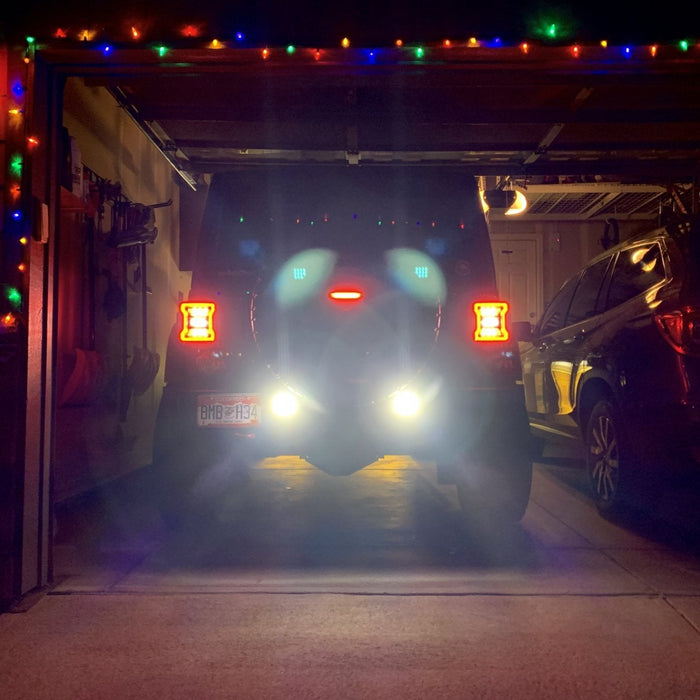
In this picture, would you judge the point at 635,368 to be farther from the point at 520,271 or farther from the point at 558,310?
the point at 520,271

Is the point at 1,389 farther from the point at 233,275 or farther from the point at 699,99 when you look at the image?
the point at 699,99

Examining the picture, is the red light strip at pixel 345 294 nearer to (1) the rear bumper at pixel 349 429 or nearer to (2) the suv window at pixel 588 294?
(1) the rear bumper at pixel 349 429

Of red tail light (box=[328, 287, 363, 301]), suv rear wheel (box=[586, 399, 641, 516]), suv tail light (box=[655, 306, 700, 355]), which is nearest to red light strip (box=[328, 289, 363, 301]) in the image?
red tail light (box=[328, 287, 363, 301])

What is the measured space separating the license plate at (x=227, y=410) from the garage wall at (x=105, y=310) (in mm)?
1188

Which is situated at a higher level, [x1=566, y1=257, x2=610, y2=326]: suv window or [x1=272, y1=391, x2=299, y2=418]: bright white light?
[x1=566, y1=257, x2=610, y2=326]: suv window

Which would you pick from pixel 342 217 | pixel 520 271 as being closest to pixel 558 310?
pixel 342 217

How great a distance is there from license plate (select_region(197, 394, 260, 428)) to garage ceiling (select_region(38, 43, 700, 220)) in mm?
1744

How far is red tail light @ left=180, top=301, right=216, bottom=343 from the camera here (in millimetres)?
4270

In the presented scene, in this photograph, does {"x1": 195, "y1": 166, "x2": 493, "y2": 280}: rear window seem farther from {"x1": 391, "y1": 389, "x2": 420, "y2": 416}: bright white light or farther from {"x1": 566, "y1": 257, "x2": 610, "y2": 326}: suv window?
{"x1": 566, "y1": 257, "x2": 610, "y2": 326}: suv window

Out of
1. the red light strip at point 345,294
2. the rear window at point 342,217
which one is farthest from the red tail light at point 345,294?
the rear window at point 342,217

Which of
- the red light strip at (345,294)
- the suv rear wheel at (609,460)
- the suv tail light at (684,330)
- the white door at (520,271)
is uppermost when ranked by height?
the white door at (520,271)

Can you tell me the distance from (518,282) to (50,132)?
10141mm

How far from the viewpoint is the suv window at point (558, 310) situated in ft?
22.6

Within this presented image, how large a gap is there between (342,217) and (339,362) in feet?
3.08
